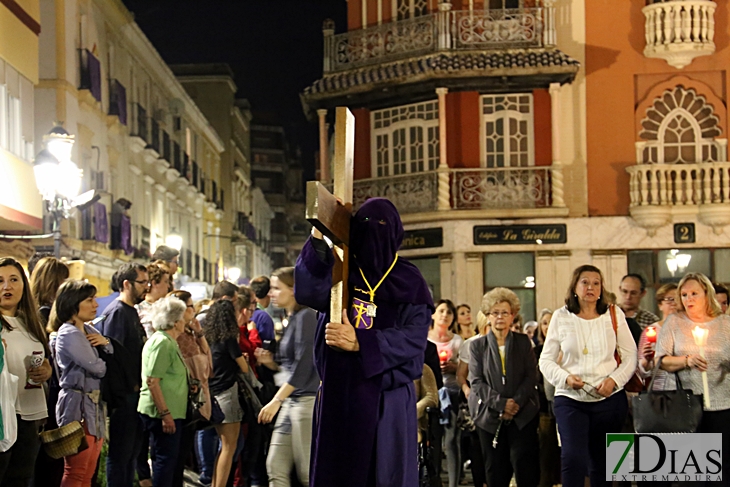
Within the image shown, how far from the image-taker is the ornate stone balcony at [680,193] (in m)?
24.4

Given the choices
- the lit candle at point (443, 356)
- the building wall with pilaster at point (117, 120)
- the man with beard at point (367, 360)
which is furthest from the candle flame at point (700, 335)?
the building wall with pilaster at point (117, 120)

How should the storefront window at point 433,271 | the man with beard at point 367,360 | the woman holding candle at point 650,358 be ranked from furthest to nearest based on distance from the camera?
the storefront window at point 433,271 → the woman holding candle at point 650,358 → the man with beard at point 367,360

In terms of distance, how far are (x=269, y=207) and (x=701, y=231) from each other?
60.6 meters

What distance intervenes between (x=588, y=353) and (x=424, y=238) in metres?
16.8

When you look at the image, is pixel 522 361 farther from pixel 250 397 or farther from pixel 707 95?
pixel 707 95

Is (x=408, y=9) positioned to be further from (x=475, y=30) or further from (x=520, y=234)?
(x=520, y=234)

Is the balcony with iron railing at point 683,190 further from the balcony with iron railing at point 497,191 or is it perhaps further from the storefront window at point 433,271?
the storefront window at point 433,271

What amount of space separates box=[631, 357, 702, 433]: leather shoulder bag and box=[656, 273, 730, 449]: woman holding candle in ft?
0.44

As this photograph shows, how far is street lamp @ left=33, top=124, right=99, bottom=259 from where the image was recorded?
13695 millimetres

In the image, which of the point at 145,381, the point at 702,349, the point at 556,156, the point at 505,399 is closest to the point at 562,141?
the point at 556,156

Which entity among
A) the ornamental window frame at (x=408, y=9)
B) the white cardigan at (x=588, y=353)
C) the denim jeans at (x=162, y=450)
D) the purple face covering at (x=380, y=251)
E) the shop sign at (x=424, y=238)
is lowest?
the denim jeans at (x=162, y=450)

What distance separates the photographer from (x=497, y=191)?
993 inches

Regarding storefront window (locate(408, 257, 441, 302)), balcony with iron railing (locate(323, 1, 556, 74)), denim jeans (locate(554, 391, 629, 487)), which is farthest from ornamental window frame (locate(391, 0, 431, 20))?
denim jeans (locate(554, 391, 629, 487))

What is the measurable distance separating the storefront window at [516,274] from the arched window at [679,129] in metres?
3.43
